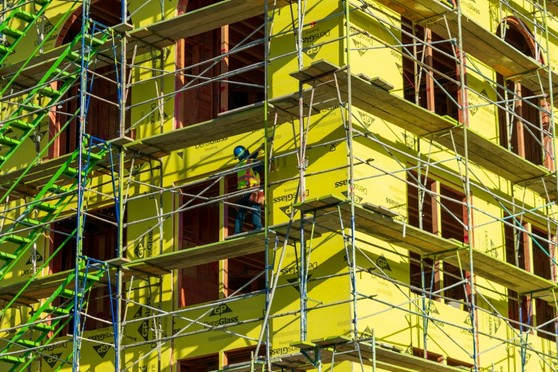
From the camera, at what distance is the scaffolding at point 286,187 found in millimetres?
26031

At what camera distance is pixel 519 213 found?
2966 centimetres

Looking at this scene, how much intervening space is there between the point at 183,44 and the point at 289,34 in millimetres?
2908

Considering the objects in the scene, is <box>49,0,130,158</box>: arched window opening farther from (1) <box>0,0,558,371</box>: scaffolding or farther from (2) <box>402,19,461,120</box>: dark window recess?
(2) <box>402,19,461,120</box>: dark window recess

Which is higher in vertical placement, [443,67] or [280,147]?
[443,67]

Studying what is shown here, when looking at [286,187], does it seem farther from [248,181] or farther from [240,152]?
[240,152]

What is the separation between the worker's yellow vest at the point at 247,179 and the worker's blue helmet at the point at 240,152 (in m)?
0.27

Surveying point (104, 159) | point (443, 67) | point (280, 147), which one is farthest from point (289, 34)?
point (443, 67)

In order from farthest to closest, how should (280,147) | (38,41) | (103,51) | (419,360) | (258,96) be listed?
(258,96)
(38,41)
(103,51)
(280,147)
(419,360)

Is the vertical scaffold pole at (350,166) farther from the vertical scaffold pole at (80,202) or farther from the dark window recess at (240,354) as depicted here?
the vertical scaffold pole at (80,202)

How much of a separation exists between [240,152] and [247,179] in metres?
0.57

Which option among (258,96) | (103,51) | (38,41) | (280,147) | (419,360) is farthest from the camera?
(258,96)

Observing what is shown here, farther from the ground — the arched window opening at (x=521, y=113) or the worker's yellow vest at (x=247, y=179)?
the arched window opening at (x=521, y=113)

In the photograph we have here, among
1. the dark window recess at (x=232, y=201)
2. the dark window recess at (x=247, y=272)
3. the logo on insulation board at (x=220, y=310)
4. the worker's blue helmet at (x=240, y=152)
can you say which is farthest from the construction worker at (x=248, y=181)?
the dark window recess at (x=247, y=272)

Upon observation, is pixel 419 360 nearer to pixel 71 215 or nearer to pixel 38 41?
pixel 71 215
